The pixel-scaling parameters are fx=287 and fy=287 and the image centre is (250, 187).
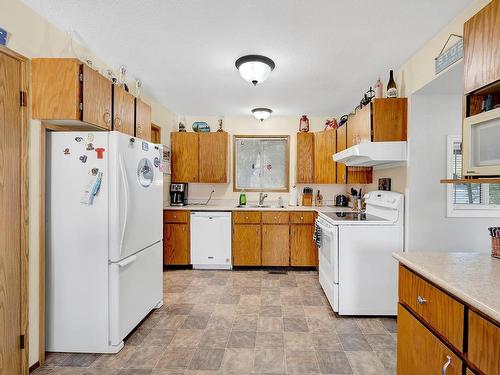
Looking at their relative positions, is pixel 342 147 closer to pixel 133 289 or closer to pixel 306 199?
pixel 306 199

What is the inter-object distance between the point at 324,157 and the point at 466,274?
3177mm

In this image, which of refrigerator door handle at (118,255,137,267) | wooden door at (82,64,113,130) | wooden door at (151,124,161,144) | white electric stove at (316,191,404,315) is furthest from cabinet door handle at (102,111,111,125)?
white electric stove at (316,191,404,315)

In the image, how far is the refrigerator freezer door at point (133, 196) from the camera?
2.08 meters

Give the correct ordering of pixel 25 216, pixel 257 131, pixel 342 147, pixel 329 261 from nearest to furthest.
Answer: pixel 25 216
pixel 329 261
pixel 342 147
pixel 257 131

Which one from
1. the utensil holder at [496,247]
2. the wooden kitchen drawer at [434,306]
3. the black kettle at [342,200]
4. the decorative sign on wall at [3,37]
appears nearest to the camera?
the wooden kitchen drawer at [434,306]

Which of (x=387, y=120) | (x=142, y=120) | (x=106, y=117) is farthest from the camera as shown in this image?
(x=142, y=120)

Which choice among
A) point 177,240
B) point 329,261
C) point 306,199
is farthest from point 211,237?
point 329,261

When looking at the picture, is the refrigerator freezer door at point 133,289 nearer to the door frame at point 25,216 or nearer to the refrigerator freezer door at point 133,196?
the refrigerator freezer door at point 133,196

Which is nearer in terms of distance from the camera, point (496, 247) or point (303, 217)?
point (496, 247)

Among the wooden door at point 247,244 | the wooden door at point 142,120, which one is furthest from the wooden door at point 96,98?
the wooden door at point 247,244

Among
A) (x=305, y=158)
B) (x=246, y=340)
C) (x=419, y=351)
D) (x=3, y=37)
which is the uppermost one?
(x=3, y=37)

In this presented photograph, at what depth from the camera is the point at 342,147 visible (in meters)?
3.97

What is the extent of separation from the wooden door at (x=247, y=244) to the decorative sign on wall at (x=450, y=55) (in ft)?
9.32

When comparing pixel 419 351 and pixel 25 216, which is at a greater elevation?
pixel 25 216
